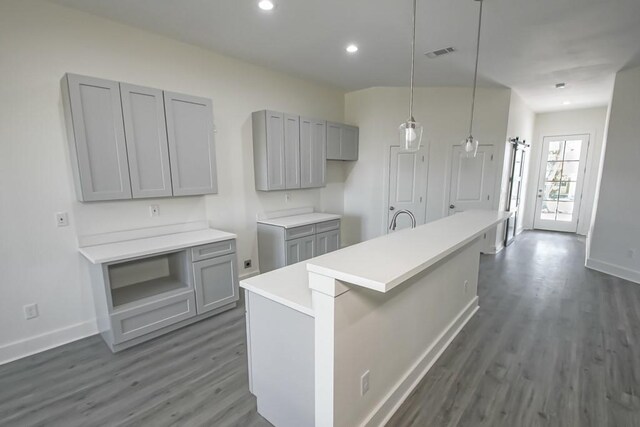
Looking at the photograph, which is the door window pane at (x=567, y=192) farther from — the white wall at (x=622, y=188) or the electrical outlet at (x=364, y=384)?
the electrical outlet at (x=364, y=384)

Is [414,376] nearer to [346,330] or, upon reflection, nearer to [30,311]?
[346,330]

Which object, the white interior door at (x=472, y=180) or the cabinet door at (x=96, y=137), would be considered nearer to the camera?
the cabinet door at (x=96, y=137)

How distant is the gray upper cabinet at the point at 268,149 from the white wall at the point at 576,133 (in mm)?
6432

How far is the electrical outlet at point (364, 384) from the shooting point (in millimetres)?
1561

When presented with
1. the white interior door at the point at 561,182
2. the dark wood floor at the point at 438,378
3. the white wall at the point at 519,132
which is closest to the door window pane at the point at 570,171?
the white interior door at the point at 561,182

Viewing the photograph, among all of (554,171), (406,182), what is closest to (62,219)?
(406,182)

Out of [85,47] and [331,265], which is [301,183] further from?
[331,265]

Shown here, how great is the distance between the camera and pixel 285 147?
3867mm

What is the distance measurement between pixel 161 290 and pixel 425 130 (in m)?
4.49

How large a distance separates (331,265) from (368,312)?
0.38 m

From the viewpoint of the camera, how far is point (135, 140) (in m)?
2.58

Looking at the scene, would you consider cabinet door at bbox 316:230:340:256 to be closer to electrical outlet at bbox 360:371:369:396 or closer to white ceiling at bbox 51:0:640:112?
white ceiling at bbox 51:0:640:112

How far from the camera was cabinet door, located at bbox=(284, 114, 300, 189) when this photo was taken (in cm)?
388

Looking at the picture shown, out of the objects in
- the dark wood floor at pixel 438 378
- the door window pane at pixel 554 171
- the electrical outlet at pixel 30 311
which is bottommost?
the dark wood floor at pixel 438 378
